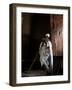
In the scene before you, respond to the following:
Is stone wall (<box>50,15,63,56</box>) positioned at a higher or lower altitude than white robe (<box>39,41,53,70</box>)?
higher

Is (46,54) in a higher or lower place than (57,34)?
Answer: lower

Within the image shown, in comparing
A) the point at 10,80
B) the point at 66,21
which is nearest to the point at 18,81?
the point at 10,80

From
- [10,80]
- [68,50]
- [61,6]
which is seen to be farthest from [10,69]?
[61,6]

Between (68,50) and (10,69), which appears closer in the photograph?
(10,69)

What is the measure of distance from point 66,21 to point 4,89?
2.37 feet

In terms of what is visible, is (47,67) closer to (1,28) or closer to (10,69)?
(10,69)

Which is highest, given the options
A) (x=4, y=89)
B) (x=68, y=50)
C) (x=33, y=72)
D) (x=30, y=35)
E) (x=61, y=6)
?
(x=61, y=6)

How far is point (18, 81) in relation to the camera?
1.83m

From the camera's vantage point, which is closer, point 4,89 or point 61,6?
point 4,89

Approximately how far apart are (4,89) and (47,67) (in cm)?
37

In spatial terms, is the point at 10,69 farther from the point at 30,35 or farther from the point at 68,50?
the point at 68,50

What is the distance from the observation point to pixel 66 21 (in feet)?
6.55

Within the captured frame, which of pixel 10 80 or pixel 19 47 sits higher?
pixel 19 47

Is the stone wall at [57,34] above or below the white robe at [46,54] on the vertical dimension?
above
